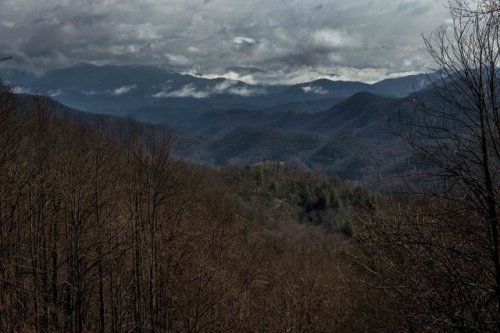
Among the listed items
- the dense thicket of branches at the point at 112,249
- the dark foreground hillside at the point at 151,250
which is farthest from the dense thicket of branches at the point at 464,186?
the dense thicket of branches at the point at 112,249

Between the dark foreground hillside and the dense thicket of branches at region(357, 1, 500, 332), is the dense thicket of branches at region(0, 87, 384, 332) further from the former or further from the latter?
the dense thicket of branches at region(357, 1, 500, 332)

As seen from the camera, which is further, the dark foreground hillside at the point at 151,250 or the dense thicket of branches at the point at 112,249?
the dense thicket of branches at the point at 112,249

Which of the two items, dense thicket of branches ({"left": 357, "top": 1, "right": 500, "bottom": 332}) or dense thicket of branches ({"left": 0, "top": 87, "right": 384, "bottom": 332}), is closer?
dense thicket of branches ({"left": 357, "top": 1, "right": 500, "bottom": 332})

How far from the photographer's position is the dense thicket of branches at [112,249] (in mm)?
20875

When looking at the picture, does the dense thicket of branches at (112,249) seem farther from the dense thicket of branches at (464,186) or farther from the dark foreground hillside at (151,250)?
the dense thicket of branches at (464,186)

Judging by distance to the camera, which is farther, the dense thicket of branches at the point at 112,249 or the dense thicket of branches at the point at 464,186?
the dense thicket of branches at the point at 112,249

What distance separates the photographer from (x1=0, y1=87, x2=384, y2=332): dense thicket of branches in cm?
2088

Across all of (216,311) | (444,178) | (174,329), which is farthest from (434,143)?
(174,329)

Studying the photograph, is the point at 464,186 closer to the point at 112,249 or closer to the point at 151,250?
the point at 112,249

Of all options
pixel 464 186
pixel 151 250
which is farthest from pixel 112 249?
pixel 464 186

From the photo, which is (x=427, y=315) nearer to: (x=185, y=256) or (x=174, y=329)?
(x=185, y=256)

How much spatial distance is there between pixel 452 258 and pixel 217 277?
16869 mm

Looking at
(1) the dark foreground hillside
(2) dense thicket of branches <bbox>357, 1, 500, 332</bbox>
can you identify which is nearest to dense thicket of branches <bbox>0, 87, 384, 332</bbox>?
(1) the dark foreground hillside

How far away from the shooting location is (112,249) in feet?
70.0
